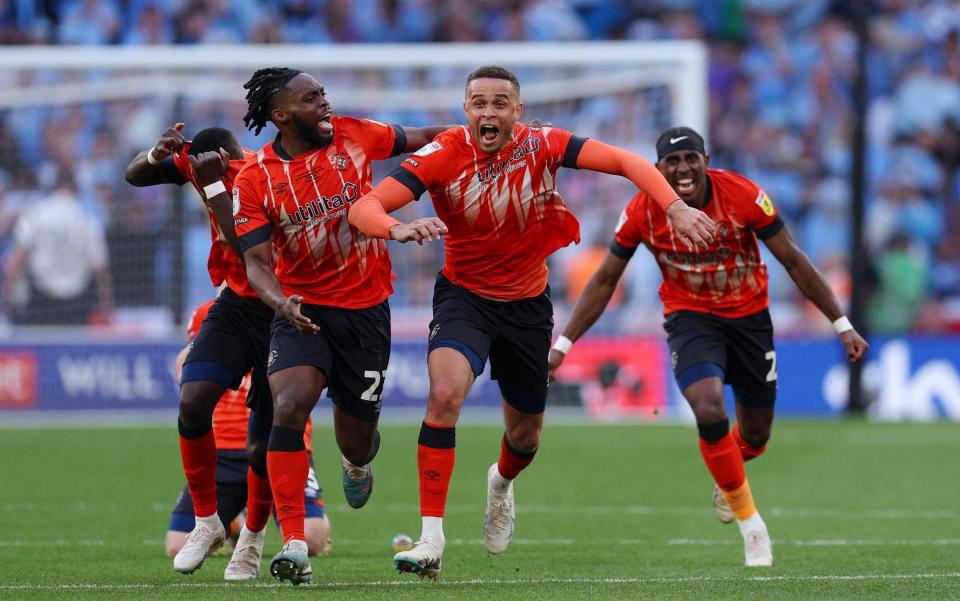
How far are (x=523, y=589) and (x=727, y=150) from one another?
16.0 metres

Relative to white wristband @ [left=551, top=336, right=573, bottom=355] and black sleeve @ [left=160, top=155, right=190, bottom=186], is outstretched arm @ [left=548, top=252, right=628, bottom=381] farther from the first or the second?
black sleeve @ [left=160, top=155, right=190, bottom=186]

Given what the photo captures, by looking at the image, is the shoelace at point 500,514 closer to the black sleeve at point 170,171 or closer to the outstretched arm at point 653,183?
the outstretched arm at point 653,183

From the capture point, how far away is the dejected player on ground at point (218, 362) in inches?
311

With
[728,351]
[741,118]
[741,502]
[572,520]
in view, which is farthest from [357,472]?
[741,118]

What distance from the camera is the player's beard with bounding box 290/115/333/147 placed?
7766 mm

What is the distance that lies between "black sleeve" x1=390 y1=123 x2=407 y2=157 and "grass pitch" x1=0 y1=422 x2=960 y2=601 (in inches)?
88.1

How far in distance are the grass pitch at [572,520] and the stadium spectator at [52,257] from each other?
1.70 meters

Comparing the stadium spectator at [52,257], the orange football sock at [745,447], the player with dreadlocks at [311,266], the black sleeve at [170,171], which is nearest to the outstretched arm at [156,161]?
the black sleeve at [170,171]

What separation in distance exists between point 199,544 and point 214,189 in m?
1.86

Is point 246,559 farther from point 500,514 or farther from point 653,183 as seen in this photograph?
point 653,183

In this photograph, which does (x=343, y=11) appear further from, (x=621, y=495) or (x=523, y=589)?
(x=523, y=589)

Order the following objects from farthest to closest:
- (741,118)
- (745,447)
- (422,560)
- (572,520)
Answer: (741,118)
(572,520)
(745,447)
(422,560)

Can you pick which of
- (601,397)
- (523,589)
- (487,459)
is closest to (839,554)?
(523,589)

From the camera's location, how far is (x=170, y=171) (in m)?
8.46
